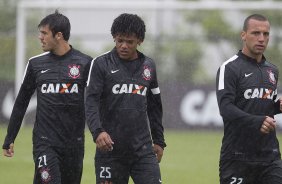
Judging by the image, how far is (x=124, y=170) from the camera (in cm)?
834

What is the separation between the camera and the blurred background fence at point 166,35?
90.8 ft

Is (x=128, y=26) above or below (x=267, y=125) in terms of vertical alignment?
above

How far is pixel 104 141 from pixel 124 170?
51cm

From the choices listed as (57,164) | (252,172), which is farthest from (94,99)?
(252,172)

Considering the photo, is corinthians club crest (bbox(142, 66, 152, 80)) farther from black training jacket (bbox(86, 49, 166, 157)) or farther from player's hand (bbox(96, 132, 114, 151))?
player's hand (bbox(96, 132, 114, 151))

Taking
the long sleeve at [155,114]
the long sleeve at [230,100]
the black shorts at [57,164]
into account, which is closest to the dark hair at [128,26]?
the long sleeve at [155,114]

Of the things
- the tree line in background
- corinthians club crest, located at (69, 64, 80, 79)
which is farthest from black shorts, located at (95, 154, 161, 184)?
the tree line in background

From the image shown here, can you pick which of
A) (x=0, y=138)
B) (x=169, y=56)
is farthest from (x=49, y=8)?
(x=0, y=138)

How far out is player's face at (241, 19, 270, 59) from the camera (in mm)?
8414

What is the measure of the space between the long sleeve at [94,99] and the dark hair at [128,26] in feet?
1.36

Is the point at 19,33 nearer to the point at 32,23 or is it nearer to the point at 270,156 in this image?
the point at 32,23

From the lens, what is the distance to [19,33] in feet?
91.4

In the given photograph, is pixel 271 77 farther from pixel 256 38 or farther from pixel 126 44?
pixel 126 44

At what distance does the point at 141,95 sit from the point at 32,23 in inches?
789
